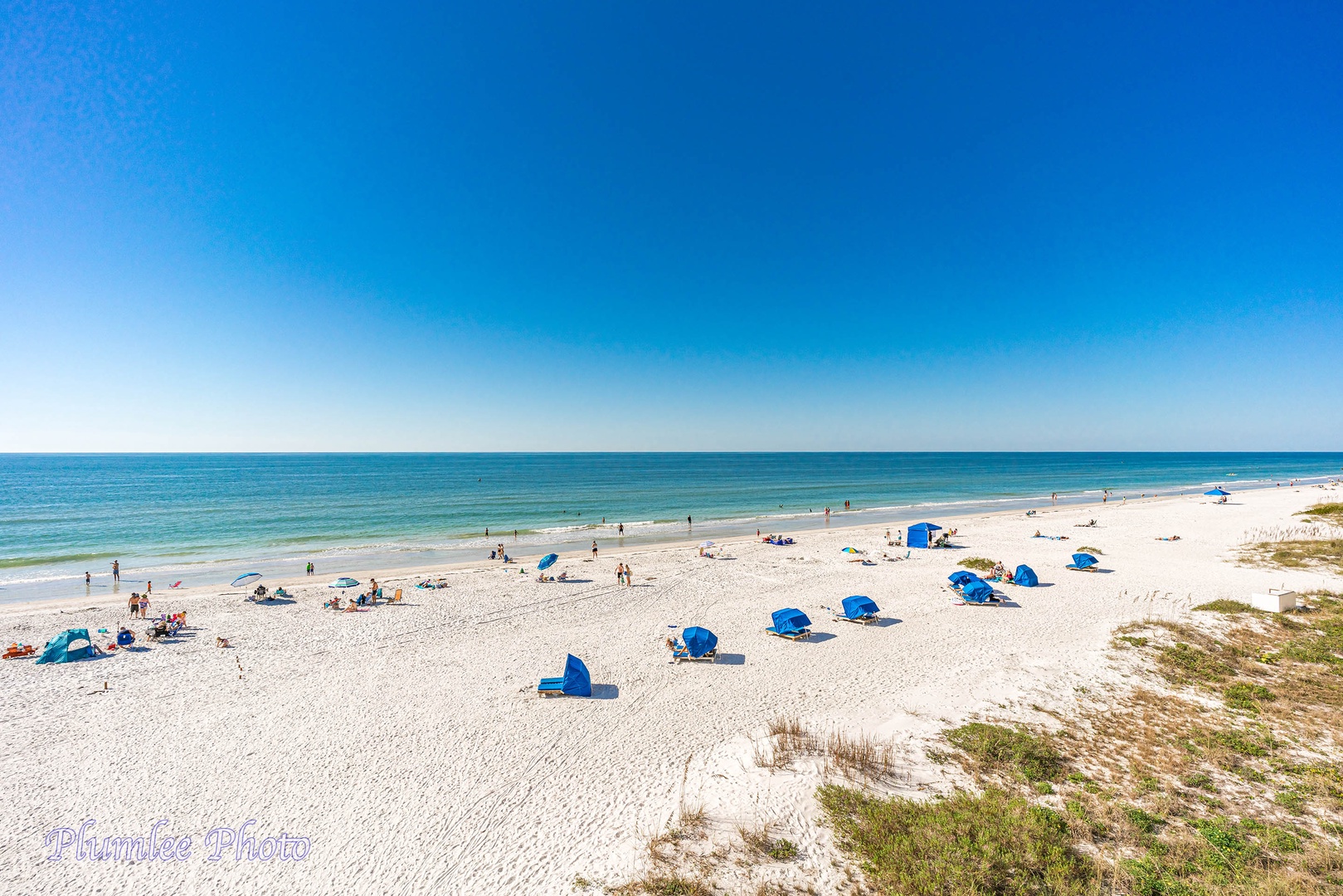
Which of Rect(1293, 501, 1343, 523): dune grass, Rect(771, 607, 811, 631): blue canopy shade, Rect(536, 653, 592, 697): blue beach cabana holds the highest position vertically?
Rect(1293, 501, 1343, 523): dune grass

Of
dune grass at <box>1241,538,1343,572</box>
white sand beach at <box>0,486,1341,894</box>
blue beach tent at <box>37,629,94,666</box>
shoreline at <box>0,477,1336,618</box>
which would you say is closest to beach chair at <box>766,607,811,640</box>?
white sand beach at <box>0,486,1341,894</box>

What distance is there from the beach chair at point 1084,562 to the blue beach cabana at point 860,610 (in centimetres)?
1585

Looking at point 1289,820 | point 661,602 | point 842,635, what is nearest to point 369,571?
point 661,602

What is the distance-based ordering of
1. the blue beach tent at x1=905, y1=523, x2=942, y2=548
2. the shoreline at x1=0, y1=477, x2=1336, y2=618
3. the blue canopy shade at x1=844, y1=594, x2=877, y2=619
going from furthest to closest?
the blue beach tent at x1=905, y1=523, x2=942, y2=548, the shoreline at x1=0, y1=477, x2=1336, y2=618, the blue canopy shade at x1=844, y1=594, x2=877, y2=619

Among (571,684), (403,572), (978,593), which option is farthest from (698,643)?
(403,572)

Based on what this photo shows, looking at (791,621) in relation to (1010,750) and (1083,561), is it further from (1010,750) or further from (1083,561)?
(1083,561)

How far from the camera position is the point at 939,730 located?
12484mm

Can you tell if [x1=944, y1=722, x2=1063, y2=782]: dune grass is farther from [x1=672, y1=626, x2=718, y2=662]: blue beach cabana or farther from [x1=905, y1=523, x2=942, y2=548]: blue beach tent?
[x1=905, y1=523, x2=942, y2=548]: blue beach tent

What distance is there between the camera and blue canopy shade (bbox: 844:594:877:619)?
20.7 m

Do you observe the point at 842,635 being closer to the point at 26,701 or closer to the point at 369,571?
the point at 26,701

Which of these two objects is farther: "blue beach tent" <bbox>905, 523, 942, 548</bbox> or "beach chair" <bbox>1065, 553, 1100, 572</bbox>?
"blue beach tent" <bbox>905, 523, 942, 548</bbox>

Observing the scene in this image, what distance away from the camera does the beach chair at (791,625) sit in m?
19.2

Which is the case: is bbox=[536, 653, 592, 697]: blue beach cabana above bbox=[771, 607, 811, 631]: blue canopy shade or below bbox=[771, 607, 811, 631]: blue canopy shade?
below

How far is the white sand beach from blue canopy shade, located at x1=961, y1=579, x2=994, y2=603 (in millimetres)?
527
